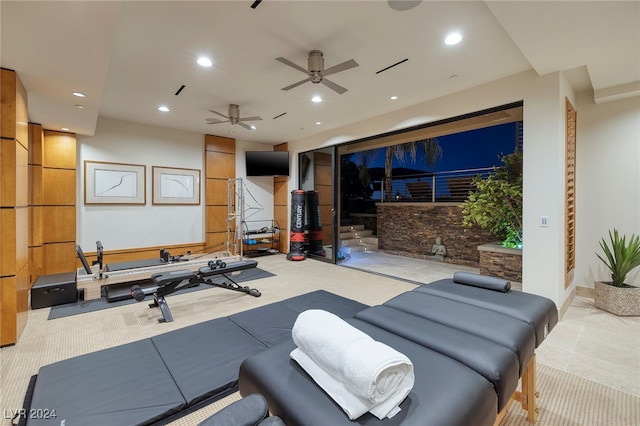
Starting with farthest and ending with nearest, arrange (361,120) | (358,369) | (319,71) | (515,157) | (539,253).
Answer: (361,120), (515,157), (539,253), (319,71), (358,369)

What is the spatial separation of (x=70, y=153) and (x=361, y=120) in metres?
5.32

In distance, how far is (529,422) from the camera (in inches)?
65.9

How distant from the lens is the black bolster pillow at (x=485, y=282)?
6.69ft

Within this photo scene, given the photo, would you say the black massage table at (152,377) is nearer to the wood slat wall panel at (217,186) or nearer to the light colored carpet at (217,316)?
the light colored carpet at (217,316)

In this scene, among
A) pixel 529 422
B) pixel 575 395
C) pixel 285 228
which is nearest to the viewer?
pixel 529 422

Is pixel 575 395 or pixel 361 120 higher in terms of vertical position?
pixel 361 120

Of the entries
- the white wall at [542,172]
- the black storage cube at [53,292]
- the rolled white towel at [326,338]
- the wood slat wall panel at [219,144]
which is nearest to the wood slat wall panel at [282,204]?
the wood slat wall panel at [219,144]

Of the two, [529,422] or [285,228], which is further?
[285,228]

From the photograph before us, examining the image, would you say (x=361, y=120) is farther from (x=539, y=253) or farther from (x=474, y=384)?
(x=474, y=384)

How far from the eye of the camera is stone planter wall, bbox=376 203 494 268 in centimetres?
614

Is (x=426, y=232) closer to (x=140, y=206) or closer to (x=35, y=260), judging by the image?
(x=140, y=206)

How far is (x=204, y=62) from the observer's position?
3205 mm

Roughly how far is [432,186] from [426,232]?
3.83ft

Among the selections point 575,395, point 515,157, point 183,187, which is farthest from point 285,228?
Answer: point 575,395
